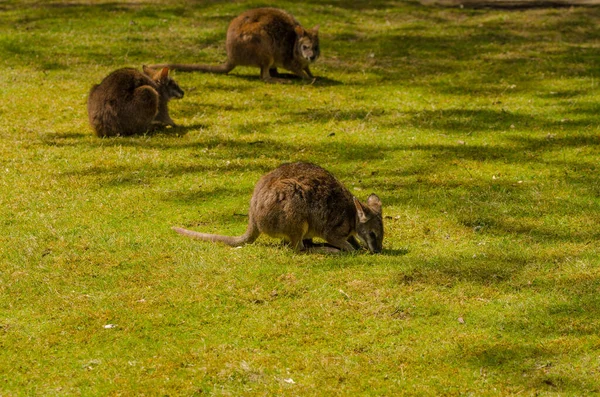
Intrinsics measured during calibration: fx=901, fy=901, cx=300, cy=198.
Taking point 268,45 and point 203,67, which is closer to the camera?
point 268,45

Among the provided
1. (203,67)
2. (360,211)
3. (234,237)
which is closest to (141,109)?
(203,67)

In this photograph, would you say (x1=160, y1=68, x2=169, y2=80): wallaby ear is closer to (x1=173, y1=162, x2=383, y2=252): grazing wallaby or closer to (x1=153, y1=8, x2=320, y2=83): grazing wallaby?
(x1=153, y1=8, x2=320, y2=83): grazing wallaby

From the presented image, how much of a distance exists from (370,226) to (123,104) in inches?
191

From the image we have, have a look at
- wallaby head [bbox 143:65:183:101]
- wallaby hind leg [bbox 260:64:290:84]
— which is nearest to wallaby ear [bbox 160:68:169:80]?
wallaby head [bbox 143:65:183:101]

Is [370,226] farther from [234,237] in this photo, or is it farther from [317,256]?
[234,237]

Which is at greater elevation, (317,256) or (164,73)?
(164,73)

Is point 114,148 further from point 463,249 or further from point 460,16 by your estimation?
point 460,16

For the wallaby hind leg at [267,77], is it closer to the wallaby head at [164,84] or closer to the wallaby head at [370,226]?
the wallaby head at [164,84]

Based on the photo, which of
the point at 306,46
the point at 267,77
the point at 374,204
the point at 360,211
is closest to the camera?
the point at 360,211

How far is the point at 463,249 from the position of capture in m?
8.20

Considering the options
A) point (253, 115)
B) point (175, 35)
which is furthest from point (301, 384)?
point (175, 35)

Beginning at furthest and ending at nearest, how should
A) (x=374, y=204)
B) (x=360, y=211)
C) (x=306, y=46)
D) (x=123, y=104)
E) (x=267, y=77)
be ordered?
(x=267, y=77) < (x=306, y=46) < (x=123, y=104) < (x=374, y=204) < (x=360, y=211)

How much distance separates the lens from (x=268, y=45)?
14516 mm

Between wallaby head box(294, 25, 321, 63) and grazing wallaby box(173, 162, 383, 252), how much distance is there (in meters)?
6.70
